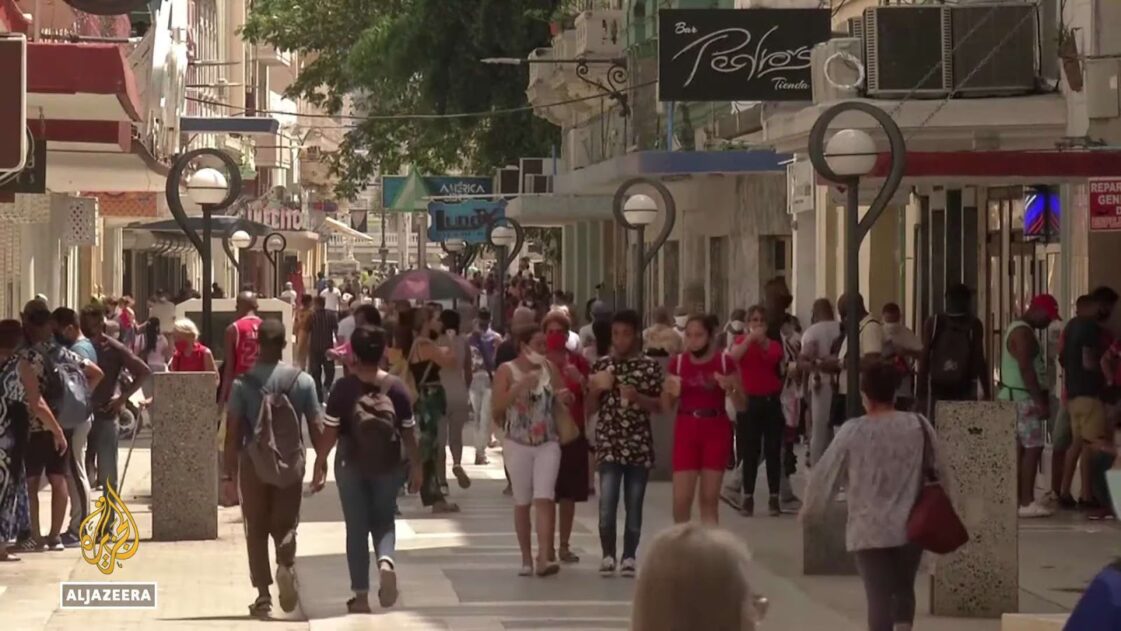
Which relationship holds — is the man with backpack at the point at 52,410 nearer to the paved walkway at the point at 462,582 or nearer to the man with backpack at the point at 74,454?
the man with backpack at the point at 74,454

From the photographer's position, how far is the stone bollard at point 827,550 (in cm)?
1484

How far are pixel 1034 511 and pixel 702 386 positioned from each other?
4477 mm

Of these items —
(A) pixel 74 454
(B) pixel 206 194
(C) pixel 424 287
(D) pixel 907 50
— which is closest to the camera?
(A) pixel 74 454

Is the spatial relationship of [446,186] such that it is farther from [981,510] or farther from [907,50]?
[981,510]

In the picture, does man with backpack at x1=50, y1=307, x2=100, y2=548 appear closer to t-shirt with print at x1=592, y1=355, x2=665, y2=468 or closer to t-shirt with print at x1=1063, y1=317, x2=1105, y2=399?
t-shirt with print at x1=592, y1=355, x2=665, y2=468

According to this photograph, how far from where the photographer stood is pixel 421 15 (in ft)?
156

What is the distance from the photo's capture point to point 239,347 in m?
20.0

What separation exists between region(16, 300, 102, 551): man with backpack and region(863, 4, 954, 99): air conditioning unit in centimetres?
786

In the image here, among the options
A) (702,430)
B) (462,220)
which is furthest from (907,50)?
(462,220)

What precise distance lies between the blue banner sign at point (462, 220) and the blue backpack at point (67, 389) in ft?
104

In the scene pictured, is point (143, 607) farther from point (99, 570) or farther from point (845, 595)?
point (845, 595)

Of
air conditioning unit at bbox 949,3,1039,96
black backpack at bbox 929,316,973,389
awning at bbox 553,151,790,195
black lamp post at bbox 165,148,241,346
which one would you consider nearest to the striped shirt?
awning at bbox 553,151,790,195

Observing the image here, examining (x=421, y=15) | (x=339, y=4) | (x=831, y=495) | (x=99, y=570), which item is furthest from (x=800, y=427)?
(x=339, y=4)

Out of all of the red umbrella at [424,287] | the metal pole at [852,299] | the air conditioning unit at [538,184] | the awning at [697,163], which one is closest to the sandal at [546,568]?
the metal pole at [852,299]
